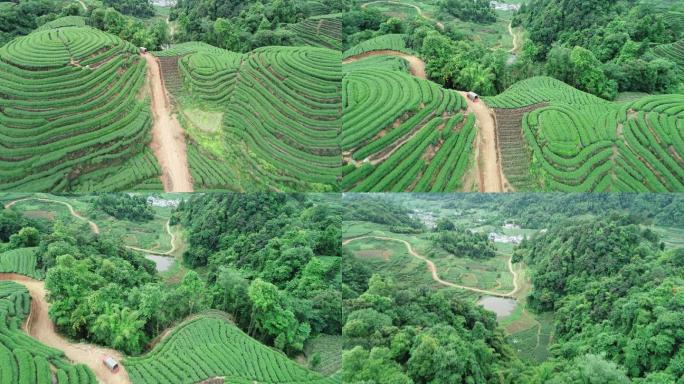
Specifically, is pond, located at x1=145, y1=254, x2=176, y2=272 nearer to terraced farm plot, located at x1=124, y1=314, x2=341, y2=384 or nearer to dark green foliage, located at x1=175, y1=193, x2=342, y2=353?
dark green foliage, located at x1=175, y1=193, x2=342, y2=353

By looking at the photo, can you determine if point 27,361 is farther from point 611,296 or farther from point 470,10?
point 470,10

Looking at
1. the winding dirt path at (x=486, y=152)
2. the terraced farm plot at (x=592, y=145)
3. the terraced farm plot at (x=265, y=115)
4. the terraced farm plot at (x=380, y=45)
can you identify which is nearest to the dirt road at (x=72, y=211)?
the terraced farm plot at (x=265, y=115)

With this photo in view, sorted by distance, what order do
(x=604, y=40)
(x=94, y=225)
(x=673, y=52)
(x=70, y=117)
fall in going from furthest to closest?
(x=673, y=52) < (x=604, y=40) < (x=94, y=225) < (x=70, y=117)

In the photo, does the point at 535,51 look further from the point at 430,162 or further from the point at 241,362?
the point at 241,362

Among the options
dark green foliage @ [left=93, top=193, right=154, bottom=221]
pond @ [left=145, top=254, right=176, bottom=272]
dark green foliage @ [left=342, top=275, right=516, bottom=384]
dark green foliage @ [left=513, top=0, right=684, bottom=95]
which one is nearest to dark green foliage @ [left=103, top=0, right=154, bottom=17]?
dark green foliage @ [left=93, top=193, right=154, bottom=221]

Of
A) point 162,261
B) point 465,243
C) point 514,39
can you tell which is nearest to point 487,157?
point 465,243

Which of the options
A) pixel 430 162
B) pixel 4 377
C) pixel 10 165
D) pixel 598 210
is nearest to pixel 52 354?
pixel 4 377
